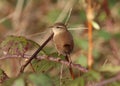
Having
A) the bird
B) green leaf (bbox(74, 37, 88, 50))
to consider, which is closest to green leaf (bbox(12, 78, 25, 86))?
the bird

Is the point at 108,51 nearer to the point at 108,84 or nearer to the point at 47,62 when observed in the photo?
the point at 47,62

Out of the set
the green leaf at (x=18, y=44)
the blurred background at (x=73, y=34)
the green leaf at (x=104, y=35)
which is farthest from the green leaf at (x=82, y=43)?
the green leaf at (x=18, y=44)

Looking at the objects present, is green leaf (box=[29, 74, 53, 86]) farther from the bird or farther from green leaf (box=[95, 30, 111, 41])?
green leaf (box=[95, 30, 111, 41])

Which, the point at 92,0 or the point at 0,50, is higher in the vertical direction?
the point at 0,50

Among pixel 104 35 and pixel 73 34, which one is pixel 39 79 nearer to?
pixel 104 35

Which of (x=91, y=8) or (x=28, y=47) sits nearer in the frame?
(x=28, y=47)

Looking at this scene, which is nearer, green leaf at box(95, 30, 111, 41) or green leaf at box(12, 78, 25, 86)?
green leaf at box(12, 78, 25, 86)

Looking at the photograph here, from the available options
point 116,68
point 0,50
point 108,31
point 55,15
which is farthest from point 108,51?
point 116,68
